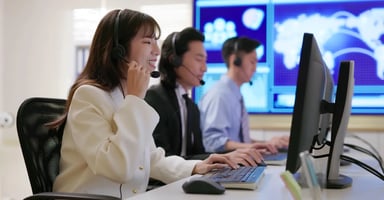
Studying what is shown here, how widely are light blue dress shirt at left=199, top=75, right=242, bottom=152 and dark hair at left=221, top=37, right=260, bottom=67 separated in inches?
10.6

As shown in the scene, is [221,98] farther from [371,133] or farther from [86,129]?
[86,129]

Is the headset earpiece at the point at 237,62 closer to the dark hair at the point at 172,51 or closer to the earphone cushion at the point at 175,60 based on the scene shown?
the dark hair at the point at 172,51

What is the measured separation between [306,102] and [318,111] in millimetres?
169

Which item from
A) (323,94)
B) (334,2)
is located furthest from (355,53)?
(323,94)

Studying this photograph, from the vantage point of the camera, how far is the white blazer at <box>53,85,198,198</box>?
119cm

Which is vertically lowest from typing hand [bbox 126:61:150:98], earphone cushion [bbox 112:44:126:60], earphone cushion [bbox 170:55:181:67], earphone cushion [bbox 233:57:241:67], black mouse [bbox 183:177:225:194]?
black mouse [bbox 183:177:225:194]

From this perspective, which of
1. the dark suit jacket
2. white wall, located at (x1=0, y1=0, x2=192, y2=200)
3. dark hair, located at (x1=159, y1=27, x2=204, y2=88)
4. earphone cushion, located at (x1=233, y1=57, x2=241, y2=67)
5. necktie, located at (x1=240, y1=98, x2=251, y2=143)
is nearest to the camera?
the dark suit jacket

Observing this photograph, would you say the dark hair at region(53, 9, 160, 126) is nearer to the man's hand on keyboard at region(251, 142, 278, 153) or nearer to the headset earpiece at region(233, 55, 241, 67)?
the man's hand on keyboard at region(251, 142, 278, 153)

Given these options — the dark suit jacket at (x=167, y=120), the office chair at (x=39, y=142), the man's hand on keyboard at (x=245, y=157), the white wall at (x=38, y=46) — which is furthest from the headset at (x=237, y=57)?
the office chair at (x=39, y=142)

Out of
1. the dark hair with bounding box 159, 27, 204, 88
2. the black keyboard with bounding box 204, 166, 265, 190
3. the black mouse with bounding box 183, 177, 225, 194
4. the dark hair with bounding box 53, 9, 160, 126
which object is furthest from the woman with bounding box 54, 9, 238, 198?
the dark hair with bounding box 159, 27, 204, 88

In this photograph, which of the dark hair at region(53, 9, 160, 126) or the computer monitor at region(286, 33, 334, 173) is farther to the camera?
the dark hair at region(53, 9, 160, 126)

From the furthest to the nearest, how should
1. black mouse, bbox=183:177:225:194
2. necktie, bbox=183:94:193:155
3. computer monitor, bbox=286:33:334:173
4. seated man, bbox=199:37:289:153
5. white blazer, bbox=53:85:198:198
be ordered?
1. seated man, bbox=199:37:289:153
2. necktie, bbox=183:94:193:155
3. white blazer, bbox=53:85:198:198
4. black mouse, bbox=183:177:225:194
5. computer monitor, bbox=286:33:334:173

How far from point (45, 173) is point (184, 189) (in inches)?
20.1

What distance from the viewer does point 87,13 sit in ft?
10.8
